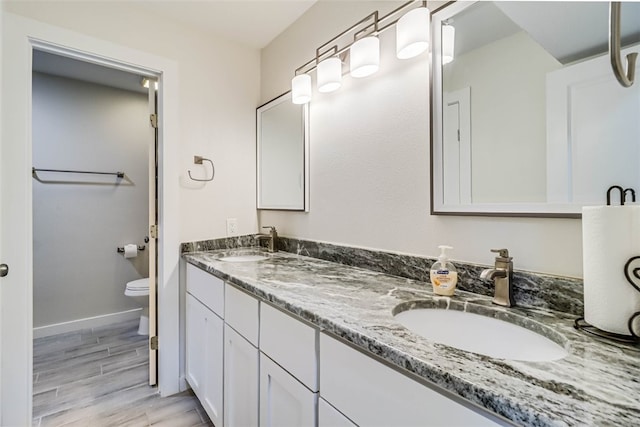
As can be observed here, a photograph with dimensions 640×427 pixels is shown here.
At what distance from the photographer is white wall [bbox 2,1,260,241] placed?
1.71 meters

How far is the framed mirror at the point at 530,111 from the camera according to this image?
2.57 feet

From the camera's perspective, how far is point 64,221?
8.82 ft

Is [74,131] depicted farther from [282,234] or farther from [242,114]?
[282,234]

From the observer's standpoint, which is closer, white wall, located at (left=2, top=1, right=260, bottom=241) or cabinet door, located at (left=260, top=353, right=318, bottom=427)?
cabinet door, located at (left=260, top=353, right=318, bottom=427)


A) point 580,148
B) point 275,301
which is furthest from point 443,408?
point 580,148

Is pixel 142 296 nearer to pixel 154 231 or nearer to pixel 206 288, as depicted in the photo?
pixel 154 231

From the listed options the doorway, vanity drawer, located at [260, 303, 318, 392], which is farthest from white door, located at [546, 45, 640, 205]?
the doorway

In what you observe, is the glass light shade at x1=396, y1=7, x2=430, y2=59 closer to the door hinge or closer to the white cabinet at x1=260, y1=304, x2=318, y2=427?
the white cabinet at x1=260, y1=304, x2=318, y2=427

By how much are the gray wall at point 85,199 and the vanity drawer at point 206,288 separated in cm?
165

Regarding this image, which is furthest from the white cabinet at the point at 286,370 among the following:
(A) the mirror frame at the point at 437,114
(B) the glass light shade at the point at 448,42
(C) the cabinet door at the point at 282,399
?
(B) the glass light shade at the point at 448,42

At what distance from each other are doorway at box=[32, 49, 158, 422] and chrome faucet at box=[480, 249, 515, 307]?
8.14 feet

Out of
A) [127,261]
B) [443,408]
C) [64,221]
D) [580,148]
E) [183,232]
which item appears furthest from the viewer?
[127,261]

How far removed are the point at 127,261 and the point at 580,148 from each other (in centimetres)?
352

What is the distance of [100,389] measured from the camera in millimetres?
1875
